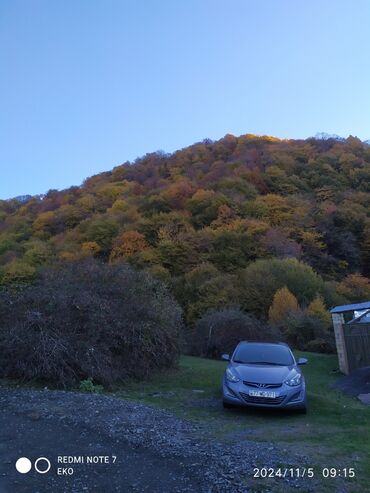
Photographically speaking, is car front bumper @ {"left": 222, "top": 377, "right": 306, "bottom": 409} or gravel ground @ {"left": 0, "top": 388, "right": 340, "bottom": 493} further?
car front bumper @ {"left": 222, "top": 377, "right": 306, "bottom": 409}

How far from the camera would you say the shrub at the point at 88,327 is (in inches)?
424

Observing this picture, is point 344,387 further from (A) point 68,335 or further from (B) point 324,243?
(B) point 324,243

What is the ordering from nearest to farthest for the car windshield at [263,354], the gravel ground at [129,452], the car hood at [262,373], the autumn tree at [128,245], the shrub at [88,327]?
1. the gravel ground at [129,452]
2. the car hood at [262,373]
3. the car windshield at [263,354]
4. the shrub at [88,327]
5. the autumn tree at [128,245]

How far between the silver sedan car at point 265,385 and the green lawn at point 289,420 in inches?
10.5

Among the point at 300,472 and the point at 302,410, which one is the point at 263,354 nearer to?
the point at 302,410

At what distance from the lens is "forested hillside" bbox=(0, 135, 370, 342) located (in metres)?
37.4

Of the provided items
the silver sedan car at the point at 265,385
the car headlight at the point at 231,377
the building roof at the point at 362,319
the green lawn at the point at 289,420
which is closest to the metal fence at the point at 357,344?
the building roof at the point at 362,319

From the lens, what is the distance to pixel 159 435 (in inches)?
251

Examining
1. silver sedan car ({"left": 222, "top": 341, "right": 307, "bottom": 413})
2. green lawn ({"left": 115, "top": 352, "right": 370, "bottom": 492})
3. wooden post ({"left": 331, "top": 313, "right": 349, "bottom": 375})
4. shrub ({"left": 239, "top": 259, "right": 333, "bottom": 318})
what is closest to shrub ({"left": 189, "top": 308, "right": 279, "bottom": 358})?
wooden post ({"left": 331, "top": 313, "right": 349, "bottom": 375})

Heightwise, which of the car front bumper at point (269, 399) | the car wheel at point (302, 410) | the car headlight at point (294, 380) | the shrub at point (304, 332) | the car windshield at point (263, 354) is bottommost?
the shrub at point (304, 332)

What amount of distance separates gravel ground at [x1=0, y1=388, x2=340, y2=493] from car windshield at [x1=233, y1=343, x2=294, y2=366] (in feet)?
7.27

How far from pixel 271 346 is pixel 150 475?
19.0ft

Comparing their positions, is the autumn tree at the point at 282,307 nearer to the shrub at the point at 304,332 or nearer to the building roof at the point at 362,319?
the shrub at the point at 304,332

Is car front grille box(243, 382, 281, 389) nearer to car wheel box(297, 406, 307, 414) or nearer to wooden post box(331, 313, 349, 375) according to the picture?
car wheel box(297, 406, 307, 414)
